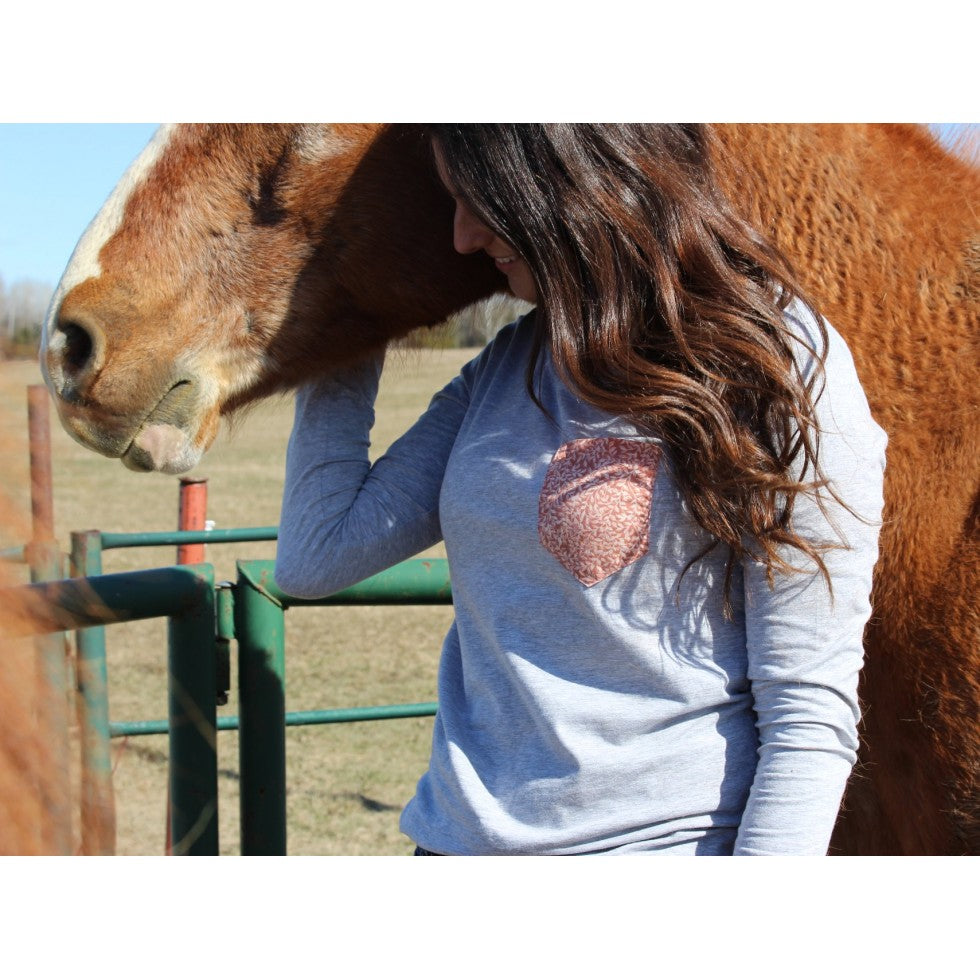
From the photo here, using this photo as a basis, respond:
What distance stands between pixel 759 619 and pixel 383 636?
6.58 meters

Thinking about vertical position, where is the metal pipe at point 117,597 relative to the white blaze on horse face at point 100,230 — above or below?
below

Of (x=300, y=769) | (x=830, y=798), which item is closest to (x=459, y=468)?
(x=830, y=798)

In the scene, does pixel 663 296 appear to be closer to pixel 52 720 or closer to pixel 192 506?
pixel 52 720

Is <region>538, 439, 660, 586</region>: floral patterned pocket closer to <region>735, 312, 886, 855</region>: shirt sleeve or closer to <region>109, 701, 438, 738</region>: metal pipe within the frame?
<region>735, 312, 886, 855</region>: shirt sleeve

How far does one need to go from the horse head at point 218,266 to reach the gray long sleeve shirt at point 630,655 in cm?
48

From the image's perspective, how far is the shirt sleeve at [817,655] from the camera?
1101 mm

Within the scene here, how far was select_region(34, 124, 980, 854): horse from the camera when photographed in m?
1.51

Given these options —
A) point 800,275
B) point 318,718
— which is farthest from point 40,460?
point 318,718

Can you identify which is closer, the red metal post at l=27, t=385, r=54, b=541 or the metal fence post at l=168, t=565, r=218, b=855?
the red metal post at l=27, t=385, r=54, b=541

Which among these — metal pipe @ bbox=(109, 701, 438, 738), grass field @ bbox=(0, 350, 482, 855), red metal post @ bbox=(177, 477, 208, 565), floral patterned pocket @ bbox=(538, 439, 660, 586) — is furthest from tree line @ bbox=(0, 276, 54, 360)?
red metal post @ bbox=(177, 477, 208, 565)

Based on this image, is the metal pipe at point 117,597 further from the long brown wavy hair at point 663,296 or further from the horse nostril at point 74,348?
the long brown wavy hair at point 663,296

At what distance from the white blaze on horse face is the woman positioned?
59cm

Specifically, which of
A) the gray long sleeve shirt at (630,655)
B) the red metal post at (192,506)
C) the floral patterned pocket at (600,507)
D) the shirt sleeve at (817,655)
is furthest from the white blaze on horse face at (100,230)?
the red metal post at (192,506)
